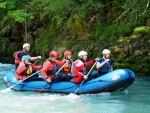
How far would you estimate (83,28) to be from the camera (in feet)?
55.2

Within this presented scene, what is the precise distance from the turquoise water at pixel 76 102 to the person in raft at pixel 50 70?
0.47 meters

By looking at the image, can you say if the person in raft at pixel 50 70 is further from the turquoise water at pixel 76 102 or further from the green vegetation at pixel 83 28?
the green vegetation at pixel 83 28

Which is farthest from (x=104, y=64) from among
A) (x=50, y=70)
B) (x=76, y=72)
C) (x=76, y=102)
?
(x=76, y=102)

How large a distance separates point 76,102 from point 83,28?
8.34 meters

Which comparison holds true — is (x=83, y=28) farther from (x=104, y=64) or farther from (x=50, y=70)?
(x=50, y=70)

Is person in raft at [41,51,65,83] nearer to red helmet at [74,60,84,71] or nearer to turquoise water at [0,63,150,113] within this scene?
turquoise water at [0,63,150,113]

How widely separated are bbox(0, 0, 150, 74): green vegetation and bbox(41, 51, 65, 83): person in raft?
3.05 m

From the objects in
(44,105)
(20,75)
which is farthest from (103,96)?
(20,75)

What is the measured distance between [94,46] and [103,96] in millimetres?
6545

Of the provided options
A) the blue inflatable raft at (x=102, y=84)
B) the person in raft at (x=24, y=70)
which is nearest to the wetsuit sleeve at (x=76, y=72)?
the blue inflatable raft at (x=102, y=84)

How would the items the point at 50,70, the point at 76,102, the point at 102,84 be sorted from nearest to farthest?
the point at 76,102, the point at 102,84, the point at 50,70

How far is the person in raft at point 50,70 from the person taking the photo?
10.1 meters

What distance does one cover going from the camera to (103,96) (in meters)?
9.64

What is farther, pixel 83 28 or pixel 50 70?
pixel 83 28
